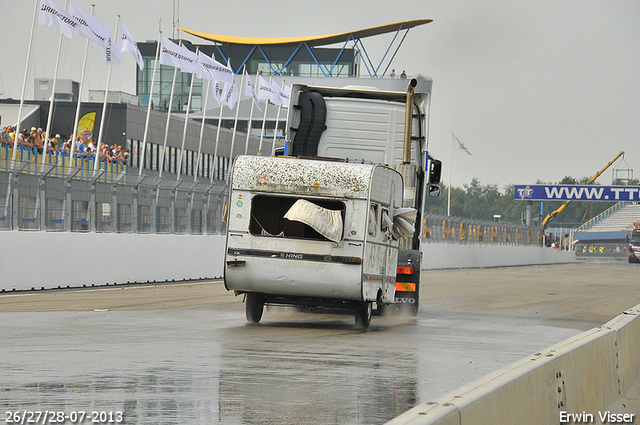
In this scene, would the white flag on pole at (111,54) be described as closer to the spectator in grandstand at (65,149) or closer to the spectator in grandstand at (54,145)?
the spectator in grandstand at (54,145)

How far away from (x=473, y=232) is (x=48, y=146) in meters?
25.3

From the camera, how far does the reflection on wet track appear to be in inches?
295

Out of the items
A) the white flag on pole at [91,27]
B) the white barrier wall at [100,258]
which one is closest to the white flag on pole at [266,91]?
the white flag on pole at [91,27]

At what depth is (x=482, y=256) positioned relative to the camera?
2128 inches

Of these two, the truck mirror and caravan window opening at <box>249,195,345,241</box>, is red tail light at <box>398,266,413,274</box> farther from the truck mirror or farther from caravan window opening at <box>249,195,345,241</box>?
caravan window opening at <box>249,195,345,241</box>

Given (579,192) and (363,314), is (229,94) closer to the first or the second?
(363,314)

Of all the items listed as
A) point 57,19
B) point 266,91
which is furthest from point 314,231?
point 266,91

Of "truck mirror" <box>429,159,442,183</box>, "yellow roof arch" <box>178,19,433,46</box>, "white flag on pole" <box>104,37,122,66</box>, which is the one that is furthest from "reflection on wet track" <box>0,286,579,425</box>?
"yellow roof arch" <box>178,19,433,46</box>

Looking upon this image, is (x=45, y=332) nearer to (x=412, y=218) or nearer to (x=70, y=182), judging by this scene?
(x=412, y=218)

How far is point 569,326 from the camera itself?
16.8 m

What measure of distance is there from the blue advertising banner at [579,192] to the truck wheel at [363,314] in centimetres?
8172

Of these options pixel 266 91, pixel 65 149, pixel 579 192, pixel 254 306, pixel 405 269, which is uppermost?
pixel 579 192

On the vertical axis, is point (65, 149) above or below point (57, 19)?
below

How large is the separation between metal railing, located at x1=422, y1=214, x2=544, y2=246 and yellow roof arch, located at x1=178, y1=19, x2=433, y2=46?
1272 inches
